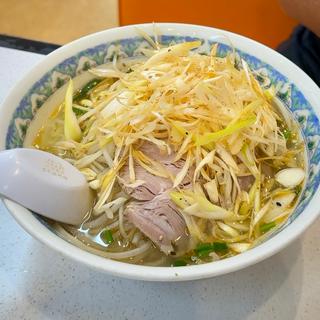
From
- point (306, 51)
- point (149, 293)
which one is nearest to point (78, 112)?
point (149, 293)

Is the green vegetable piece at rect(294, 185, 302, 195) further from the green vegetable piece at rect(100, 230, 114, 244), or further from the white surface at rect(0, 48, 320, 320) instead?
the green vegetable piece at rect(100, 230, 114, 244)

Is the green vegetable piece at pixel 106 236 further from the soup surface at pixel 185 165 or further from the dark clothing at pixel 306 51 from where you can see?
the dark clothing at pixel 306 51

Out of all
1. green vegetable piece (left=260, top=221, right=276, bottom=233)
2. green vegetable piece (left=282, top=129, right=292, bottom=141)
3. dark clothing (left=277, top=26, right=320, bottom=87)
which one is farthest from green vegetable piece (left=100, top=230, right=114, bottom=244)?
dark clothing (left=277, top=26, right=320, bottom=87)

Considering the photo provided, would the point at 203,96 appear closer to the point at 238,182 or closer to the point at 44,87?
the point at 238,182

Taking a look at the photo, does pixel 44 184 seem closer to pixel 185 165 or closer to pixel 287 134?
pixel 185 165

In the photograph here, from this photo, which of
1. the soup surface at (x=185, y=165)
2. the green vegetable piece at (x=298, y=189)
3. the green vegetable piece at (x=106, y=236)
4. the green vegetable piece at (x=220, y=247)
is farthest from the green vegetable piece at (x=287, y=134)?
the green vegetable piece at (x=106, y=236)

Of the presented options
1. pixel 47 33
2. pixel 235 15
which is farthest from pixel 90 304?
pixel 47 33
